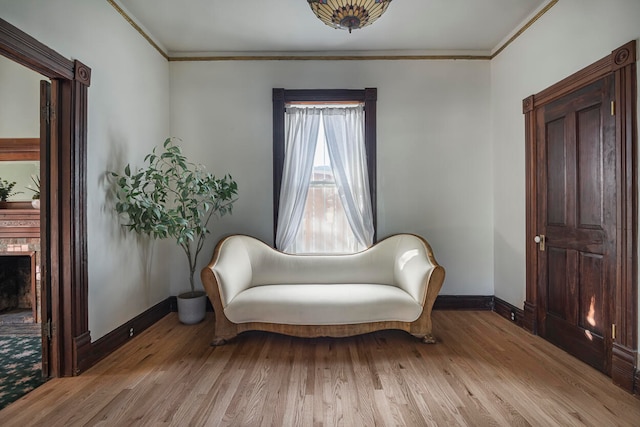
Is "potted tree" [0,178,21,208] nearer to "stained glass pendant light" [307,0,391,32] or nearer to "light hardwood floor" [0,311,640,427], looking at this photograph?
"light hardwood floor" [0,311,640,427]

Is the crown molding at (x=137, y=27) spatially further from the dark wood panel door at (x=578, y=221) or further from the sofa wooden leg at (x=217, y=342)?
the dark wood panel door at (x=578, y=221)

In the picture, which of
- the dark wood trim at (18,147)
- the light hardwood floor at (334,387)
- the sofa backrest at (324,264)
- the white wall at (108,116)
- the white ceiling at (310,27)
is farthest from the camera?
the dark wood trim at (18,147)

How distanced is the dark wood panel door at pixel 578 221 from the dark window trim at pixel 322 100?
1544 mm

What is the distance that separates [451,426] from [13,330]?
3822mm

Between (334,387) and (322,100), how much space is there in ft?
9.22

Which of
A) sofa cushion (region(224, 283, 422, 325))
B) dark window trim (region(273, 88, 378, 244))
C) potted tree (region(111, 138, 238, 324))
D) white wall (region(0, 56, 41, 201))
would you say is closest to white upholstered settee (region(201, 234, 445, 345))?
sofa cushion (region(224, 283, 422, 325))

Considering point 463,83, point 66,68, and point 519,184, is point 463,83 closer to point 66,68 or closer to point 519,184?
point 519,184

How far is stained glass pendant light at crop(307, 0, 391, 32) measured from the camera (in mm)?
2209

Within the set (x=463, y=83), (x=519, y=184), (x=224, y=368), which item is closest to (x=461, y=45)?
(x=463, y=83)

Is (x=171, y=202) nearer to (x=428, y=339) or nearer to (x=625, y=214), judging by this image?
(x=428, y=339)

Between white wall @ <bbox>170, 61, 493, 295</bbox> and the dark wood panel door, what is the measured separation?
32.1 inches

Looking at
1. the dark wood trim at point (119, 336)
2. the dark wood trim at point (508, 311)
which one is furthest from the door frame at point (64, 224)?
the dark wood trim at point (508, 311)

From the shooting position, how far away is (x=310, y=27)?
3076 mm

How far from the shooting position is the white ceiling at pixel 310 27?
2.77 meters
